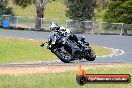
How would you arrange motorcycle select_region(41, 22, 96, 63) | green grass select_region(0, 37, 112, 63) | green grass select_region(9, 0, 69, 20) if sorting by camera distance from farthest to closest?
green grass select_region(9, 0, 69, 20) → green grass select_region(0, 37, 112, 63) → motorcycle select_region(41, 22, 96, 63)

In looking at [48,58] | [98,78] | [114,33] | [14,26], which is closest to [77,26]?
[114,33]

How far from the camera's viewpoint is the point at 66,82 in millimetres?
9852

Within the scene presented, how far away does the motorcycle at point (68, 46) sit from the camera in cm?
847

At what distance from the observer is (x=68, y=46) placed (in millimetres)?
8883

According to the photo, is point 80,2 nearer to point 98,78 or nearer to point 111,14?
point 111,14

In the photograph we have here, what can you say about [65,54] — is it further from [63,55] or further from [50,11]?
[50,11]

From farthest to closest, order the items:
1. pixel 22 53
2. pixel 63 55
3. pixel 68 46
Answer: pixel 22 53 < pixel 63 55 < pixel 68 46

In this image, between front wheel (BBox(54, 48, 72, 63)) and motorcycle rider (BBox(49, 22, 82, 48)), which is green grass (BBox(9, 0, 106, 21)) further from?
motorcycle rider (BBox(49, 22, 82, 48))

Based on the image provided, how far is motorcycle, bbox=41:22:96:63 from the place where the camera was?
8469mm

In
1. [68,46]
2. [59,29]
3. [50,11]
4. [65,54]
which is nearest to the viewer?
[59,29]

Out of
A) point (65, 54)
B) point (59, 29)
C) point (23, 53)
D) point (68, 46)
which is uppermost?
point (59, 29)

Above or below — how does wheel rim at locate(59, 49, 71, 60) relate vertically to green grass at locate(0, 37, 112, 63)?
above

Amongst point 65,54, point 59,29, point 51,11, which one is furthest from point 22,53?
point 51,11

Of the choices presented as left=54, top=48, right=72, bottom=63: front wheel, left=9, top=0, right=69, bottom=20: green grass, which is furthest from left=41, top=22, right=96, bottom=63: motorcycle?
left=9, top=0, right=69, bottom=20: green grass
